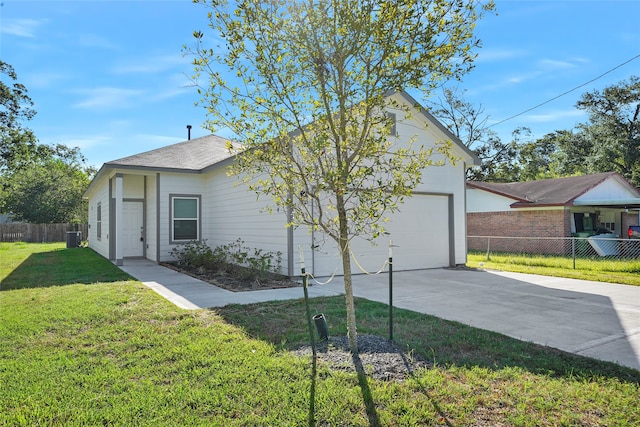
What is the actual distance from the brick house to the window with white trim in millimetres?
13534

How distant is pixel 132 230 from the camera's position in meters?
14.8

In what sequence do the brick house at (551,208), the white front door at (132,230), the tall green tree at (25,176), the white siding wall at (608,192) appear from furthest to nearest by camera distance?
the tall green tree at (25,176) → the white siding wall at (608,192) → the brick house at (551,208) → the white front door at (132,230)

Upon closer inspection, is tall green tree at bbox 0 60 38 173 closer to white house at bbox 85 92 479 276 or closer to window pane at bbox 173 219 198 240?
white house at bbox 85 92 479 276

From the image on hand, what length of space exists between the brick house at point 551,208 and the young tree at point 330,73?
1516 centimetres

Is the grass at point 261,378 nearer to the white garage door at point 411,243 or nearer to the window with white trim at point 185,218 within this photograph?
the white garage door at point 411,243

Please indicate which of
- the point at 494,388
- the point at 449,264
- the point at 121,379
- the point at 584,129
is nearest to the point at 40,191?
the point at 449,264

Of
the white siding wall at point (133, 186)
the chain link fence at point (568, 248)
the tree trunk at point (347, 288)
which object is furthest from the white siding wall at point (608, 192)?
the white siding wall at point (133, 186)

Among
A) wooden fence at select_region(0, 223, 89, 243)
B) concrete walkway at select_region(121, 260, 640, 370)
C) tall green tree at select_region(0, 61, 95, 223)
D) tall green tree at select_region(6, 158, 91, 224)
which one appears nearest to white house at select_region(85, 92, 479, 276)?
concrete walkway at select_region(121, 260, 640, 370)

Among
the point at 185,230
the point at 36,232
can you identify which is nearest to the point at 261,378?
the point at 185,230

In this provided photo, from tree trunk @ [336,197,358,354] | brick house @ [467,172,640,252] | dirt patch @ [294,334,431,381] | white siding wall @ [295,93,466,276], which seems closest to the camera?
dirt patch @ [294,334,431,381]

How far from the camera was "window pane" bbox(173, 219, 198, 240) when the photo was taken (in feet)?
43.7

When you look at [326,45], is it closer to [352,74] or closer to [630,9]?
[352,74]

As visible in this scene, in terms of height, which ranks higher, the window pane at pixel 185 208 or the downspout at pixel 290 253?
the window pane at pixel 185 208

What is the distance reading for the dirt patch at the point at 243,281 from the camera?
8539mm
